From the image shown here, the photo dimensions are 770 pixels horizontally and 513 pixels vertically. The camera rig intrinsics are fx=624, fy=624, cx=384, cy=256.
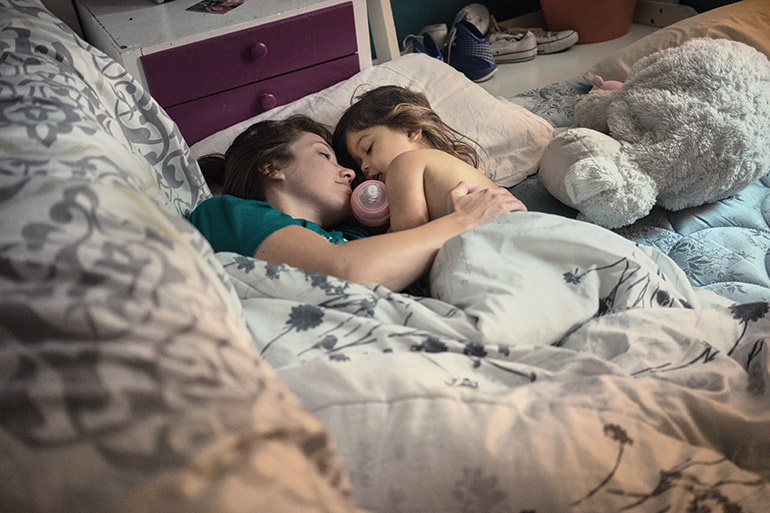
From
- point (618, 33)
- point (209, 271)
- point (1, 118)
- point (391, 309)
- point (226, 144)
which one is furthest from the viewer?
A: point (618, 33)

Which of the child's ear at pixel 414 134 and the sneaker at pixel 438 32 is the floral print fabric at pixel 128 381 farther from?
the sneaker at pixel 438 32

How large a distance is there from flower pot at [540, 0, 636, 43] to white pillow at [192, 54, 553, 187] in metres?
1.00

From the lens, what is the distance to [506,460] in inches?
22.9

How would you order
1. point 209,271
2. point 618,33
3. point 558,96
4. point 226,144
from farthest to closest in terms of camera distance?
point 618,33, point 558,96, point 226,144, point 209,271

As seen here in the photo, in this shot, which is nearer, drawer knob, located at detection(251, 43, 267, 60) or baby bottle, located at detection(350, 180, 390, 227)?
baby bottle, located at detection(350, 180, 390, 227)

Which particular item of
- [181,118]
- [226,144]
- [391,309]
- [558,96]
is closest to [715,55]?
[558,96]

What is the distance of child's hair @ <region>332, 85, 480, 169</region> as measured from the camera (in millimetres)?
1348

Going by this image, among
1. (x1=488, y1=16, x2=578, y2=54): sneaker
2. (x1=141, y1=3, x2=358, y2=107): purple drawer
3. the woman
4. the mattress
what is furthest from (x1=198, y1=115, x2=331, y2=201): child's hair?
(x1=488, y1=16, x2=578, y2=54): sneaker

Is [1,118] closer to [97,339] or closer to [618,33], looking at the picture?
[97,339]

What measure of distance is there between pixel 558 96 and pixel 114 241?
157 centimetres

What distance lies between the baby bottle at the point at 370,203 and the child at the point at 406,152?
38mm

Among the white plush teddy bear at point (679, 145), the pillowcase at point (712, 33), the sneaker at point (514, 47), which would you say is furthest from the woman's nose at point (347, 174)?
the sneaker at point (514, 47)

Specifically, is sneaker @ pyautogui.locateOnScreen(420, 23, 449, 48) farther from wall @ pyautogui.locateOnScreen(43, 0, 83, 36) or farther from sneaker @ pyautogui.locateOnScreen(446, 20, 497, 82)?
wall @ pyautogui.locateOnScreen(43, 0, 83, 36)

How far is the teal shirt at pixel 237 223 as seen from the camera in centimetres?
99
